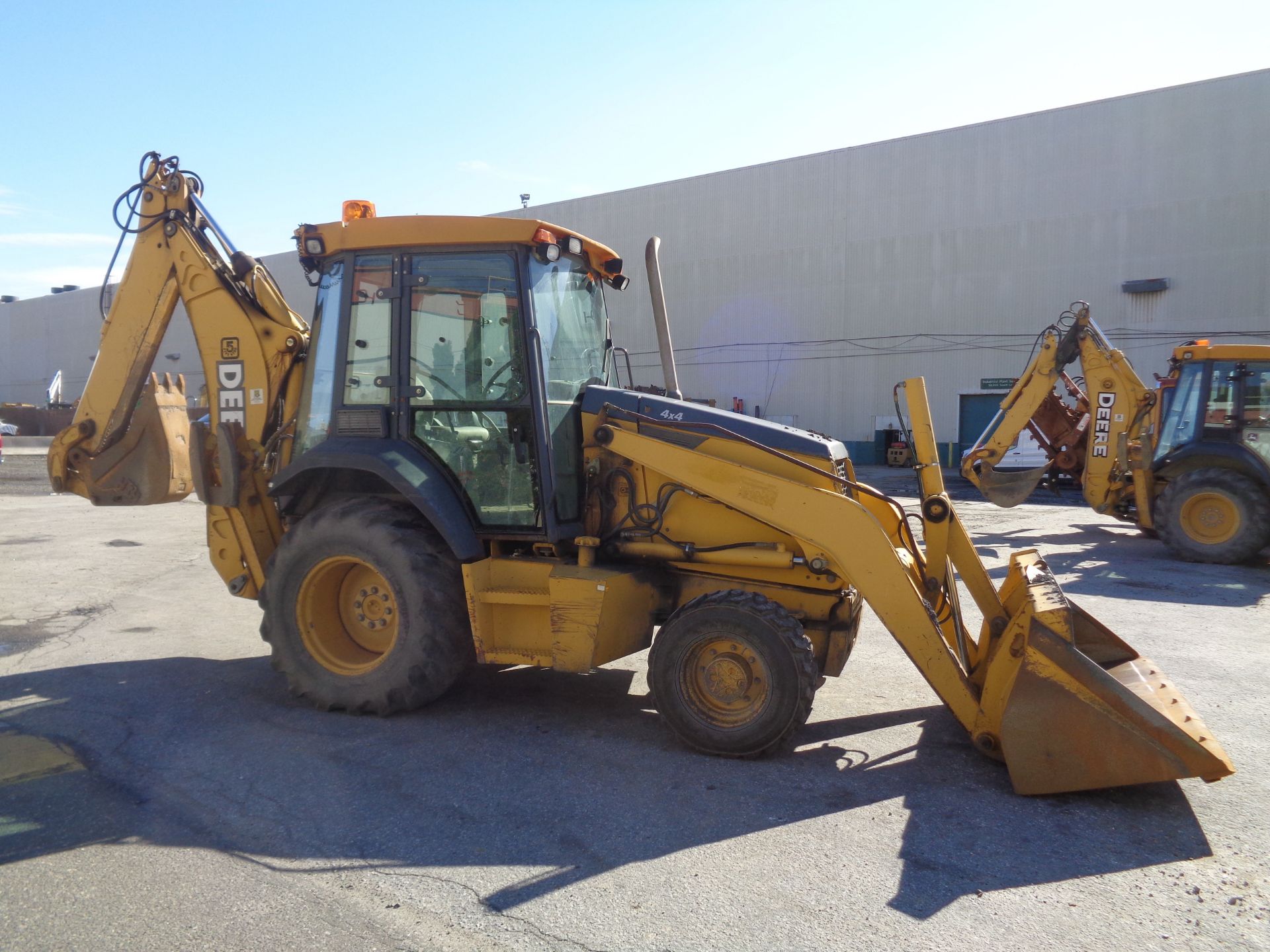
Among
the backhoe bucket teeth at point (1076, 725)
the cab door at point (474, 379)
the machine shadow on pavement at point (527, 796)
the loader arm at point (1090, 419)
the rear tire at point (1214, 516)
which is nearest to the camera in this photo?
the machine shadow on pavement at point (527, 796)

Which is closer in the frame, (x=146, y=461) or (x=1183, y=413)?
(x=146, y=461)

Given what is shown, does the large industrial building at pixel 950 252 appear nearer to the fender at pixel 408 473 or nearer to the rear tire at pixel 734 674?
the rear tire at pixel 734 674

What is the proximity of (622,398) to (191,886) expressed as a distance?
3057mm

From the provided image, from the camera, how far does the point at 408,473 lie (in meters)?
5.07

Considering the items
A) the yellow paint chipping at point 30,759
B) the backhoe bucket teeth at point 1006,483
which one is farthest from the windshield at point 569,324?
the backhoe bucket teeth at point 1006,483

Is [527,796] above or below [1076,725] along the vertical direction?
below

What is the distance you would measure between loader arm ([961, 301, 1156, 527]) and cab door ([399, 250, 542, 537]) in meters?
9.00

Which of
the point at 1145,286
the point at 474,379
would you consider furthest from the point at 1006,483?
the point at 1145,286

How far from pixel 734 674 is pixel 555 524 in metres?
1.25

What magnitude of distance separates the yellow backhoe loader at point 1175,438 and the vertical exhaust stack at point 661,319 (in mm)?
7700

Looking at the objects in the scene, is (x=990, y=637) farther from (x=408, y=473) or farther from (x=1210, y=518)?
(x=1210, y=518)

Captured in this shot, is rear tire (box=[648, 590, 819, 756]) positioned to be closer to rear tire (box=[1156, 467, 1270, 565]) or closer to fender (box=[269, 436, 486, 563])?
fender (box=[269, 436, 486, 563])

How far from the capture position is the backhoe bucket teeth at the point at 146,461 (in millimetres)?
6527

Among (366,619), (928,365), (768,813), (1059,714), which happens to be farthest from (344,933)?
(928,365)
